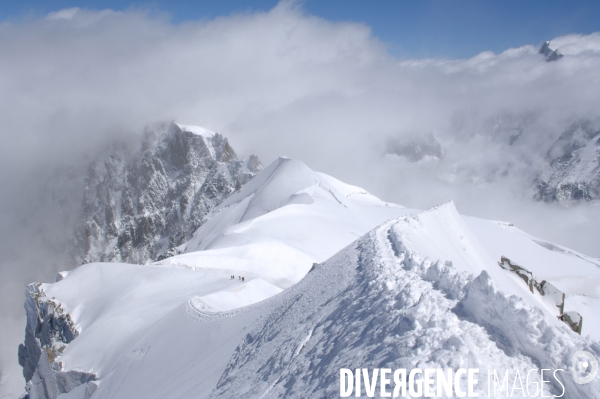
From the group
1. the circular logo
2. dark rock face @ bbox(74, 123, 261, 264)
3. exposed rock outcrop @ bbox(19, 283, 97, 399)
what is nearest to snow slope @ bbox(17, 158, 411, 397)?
exposed rock outcrop @ bbox(19, 283, 97, 399)

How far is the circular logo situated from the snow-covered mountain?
0.13 m

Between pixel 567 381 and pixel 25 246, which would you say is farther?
pixel 25 246

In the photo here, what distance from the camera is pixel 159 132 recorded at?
180750 millimetres

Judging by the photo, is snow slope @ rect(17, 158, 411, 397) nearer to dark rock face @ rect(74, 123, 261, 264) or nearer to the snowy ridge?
the snowy ridge

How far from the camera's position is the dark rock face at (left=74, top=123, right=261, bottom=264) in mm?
160250

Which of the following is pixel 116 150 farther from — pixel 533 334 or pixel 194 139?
pixel 533 334

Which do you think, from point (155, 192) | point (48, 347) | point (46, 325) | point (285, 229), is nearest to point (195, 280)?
point (48, 347)

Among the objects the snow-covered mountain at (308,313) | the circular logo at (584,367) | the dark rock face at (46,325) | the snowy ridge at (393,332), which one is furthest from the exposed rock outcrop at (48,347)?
the circular logo at (584,367)

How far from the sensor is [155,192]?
17412 cm

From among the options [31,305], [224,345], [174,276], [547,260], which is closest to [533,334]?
[224,345]

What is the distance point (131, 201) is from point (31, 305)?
148625mm

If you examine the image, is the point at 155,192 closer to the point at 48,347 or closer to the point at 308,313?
the point at 48,347

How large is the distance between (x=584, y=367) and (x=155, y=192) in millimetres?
179254

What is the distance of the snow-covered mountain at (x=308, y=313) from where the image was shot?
792 cm
